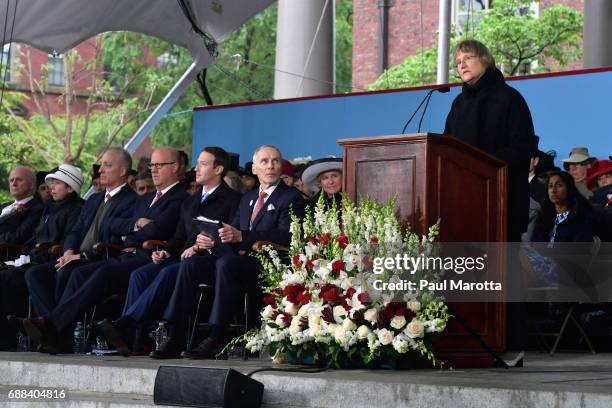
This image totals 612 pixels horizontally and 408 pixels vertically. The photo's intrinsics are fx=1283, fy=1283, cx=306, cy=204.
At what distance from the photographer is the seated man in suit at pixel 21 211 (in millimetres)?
12305

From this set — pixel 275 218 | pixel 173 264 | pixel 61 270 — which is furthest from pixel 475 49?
pixel 61 270

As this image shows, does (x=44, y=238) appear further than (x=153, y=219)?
Yes

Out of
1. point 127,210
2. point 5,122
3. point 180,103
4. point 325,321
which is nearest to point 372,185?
point 325,321

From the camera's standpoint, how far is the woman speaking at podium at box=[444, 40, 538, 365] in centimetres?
803

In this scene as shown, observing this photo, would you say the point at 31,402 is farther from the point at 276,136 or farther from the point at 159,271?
the point at 276,136

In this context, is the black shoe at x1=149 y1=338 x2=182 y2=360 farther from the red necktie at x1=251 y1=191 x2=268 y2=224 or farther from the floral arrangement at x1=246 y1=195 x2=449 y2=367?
the floral arrangement at x1=246 y1=195 x2=449 y2=367

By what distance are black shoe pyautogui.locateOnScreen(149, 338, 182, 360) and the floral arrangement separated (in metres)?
1.34

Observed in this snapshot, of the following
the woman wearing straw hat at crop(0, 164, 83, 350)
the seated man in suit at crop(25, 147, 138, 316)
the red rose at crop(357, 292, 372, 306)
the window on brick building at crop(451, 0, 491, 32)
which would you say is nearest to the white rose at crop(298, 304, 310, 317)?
the red rose at crop(357, 292, 372, 306)

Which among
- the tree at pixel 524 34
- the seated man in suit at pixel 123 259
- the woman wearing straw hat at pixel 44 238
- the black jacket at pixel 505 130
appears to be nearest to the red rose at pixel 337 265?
the black jacket at pixel 505 130

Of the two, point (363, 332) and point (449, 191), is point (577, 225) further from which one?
point (363, 332)

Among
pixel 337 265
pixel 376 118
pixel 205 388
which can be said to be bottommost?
pixel 205 388

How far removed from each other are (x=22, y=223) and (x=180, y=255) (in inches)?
116

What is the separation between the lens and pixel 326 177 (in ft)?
34.9

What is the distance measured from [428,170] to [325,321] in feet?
3.50
